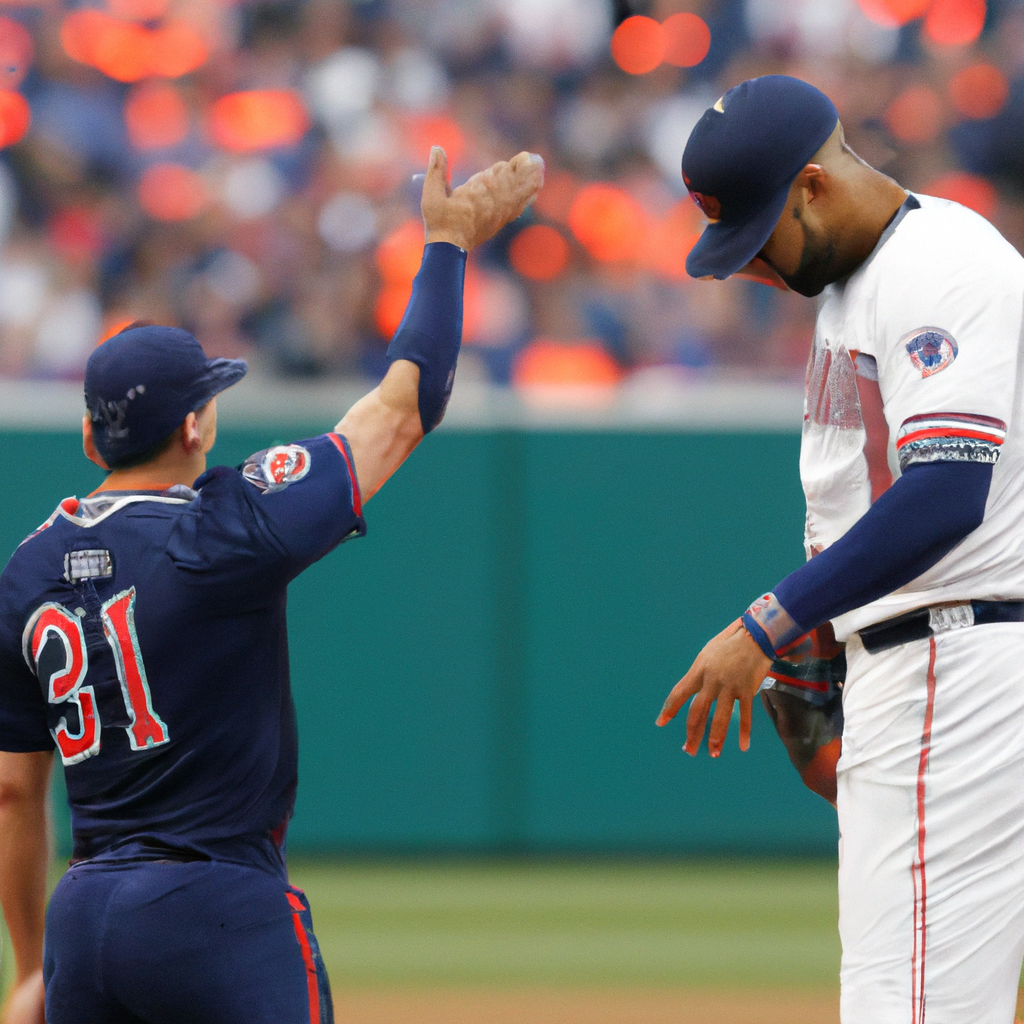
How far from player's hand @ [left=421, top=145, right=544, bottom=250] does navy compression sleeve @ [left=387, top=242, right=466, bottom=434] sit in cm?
3

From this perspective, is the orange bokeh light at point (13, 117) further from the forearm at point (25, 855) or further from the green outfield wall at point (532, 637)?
the forearm at point (25, 855)

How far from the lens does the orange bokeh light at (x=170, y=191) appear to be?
980 centimetres

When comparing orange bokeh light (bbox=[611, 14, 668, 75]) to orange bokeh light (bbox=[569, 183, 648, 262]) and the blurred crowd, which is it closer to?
the blurred crowd

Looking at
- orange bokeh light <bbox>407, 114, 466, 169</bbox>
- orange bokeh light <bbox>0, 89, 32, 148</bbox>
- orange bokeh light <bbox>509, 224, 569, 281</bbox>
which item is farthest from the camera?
orange bokeh light <bbox>0, 89, 32, 148</bbox>

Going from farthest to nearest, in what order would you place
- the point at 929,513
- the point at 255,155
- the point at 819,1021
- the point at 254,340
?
1. the point at 255,155
2. the point at 254,340
3. the point at 819,1021
4. the point at 929,513

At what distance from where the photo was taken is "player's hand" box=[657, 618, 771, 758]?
2.65 metres

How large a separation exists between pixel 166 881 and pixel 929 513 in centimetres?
136

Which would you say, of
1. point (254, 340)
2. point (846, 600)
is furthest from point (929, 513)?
point (254, 340)

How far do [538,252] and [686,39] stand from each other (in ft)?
8.33

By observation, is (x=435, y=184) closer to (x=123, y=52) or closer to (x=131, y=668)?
(x=131, y=668)

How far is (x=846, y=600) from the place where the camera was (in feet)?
8.48

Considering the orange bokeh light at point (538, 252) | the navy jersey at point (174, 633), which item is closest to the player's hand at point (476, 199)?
the navy jersey at point (174, 633)

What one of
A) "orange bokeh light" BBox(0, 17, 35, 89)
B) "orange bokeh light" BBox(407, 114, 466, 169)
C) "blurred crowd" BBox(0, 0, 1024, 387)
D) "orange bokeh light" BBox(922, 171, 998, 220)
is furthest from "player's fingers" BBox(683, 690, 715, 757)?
"orange bokeh light" BBox(0, 17, 35, 89)

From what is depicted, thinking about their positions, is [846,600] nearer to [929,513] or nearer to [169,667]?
[929,513]
